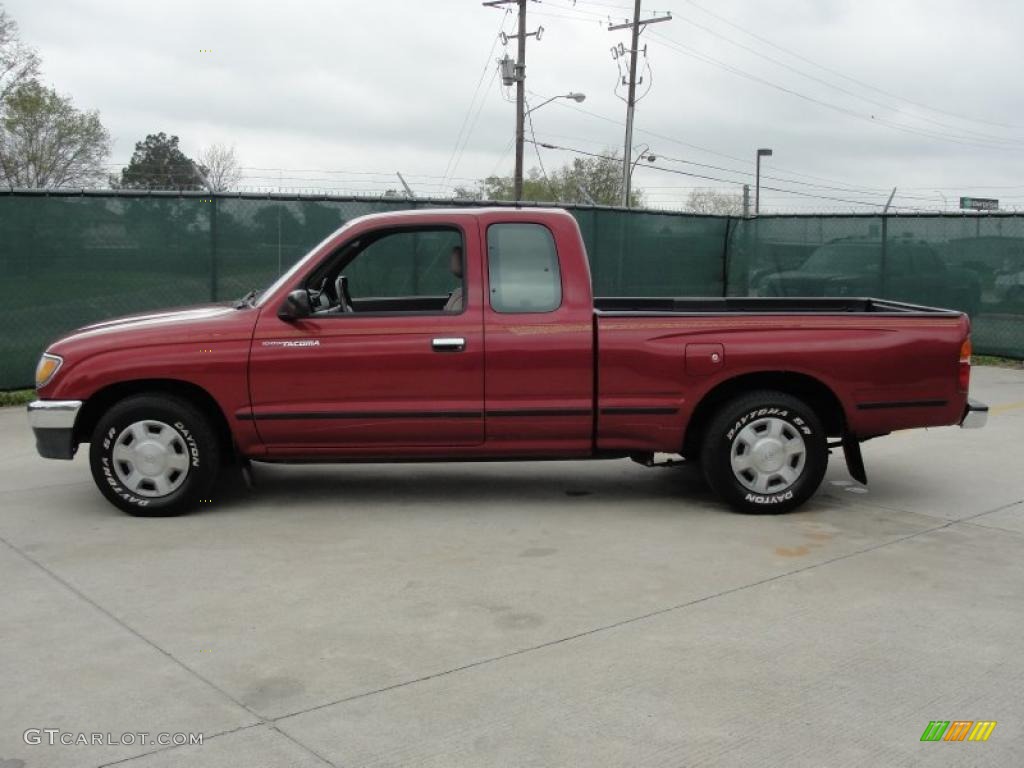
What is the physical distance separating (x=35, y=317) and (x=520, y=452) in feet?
21.0

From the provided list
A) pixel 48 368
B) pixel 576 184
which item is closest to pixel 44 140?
pixel 576 184

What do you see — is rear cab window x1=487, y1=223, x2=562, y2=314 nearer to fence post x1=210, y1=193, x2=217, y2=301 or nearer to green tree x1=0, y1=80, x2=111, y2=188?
fence post x1=210, y1=193, x2=217, y2=301

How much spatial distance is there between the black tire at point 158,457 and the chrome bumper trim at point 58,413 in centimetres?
15

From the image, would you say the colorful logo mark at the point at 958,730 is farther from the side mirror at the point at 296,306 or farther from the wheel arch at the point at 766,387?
the side mirror at the point at 296,306

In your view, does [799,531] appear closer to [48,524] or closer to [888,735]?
[888,735]

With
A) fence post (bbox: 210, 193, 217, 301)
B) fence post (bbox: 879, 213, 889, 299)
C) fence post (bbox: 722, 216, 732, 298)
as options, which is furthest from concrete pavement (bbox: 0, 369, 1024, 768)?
fence post (bbox: 722, 216, 732, 298)

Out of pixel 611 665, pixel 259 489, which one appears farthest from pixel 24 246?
pixel 611 665

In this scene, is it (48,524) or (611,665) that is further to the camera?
(48,524)

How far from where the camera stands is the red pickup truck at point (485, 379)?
6449 mm

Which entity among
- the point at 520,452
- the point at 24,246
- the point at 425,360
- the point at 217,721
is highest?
the point at 24,246

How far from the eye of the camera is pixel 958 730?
3.74 m

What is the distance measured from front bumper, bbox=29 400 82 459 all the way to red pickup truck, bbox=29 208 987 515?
10mm

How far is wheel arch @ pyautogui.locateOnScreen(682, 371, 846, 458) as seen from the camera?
6.68 metres

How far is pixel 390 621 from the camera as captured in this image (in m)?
4.75
